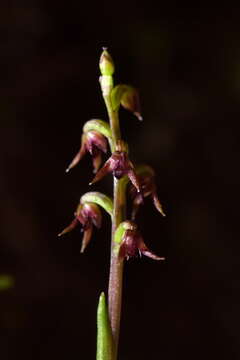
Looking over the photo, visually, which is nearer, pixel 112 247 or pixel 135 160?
pixel 112 247

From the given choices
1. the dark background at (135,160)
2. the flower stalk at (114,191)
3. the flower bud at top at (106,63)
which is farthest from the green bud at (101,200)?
the dark background at (135,160)

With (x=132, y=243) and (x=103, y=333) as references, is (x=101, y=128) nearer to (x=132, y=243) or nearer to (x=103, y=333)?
(x=132, y=243)

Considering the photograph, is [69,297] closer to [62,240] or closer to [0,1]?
[62,240]

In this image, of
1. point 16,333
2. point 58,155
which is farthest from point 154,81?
point 16,333

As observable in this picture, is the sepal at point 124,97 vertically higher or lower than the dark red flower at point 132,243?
higher

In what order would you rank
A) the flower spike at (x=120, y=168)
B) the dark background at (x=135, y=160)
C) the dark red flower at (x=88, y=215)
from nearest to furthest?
the flower spike at (x=120, y=168) → the dark red flower at (x=88, y=215) → the dark background at (x=135, y=160)

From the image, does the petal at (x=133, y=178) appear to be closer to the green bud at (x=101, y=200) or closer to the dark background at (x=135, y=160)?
the green bud at (x=101, y=200)

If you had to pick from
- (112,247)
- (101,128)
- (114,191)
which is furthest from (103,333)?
(101,128)
